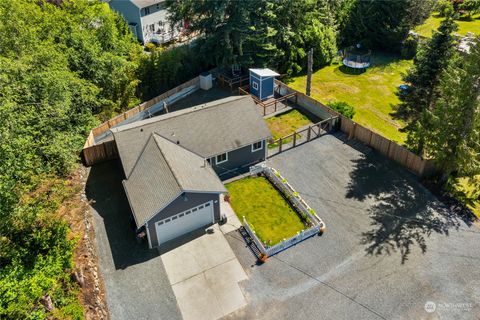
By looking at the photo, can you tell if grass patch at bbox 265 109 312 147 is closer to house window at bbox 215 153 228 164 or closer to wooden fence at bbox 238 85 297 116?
wooden fence at bbox 238 85 297 116

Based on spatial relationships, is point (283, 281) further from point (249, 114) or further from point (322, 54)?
point (322, 54)

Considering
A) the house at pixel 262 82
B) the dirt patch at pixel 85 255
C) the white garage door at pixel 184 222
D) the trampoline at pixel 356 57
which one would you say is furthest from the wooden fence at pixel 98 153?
the trampoline at pixel 356 57

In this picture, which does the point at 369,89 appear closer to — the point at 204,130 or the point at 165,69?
the point at 204,130

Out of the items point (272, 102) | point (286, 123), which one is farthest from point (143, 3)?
point (286, 123)

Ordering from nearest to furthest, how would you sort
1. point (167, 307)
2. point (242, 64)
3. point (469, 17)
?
point (167, 307), point (242, 64), point (469, 17)

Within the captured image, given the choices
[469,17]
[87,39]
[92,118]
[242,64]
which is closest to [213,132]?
[92,118]
